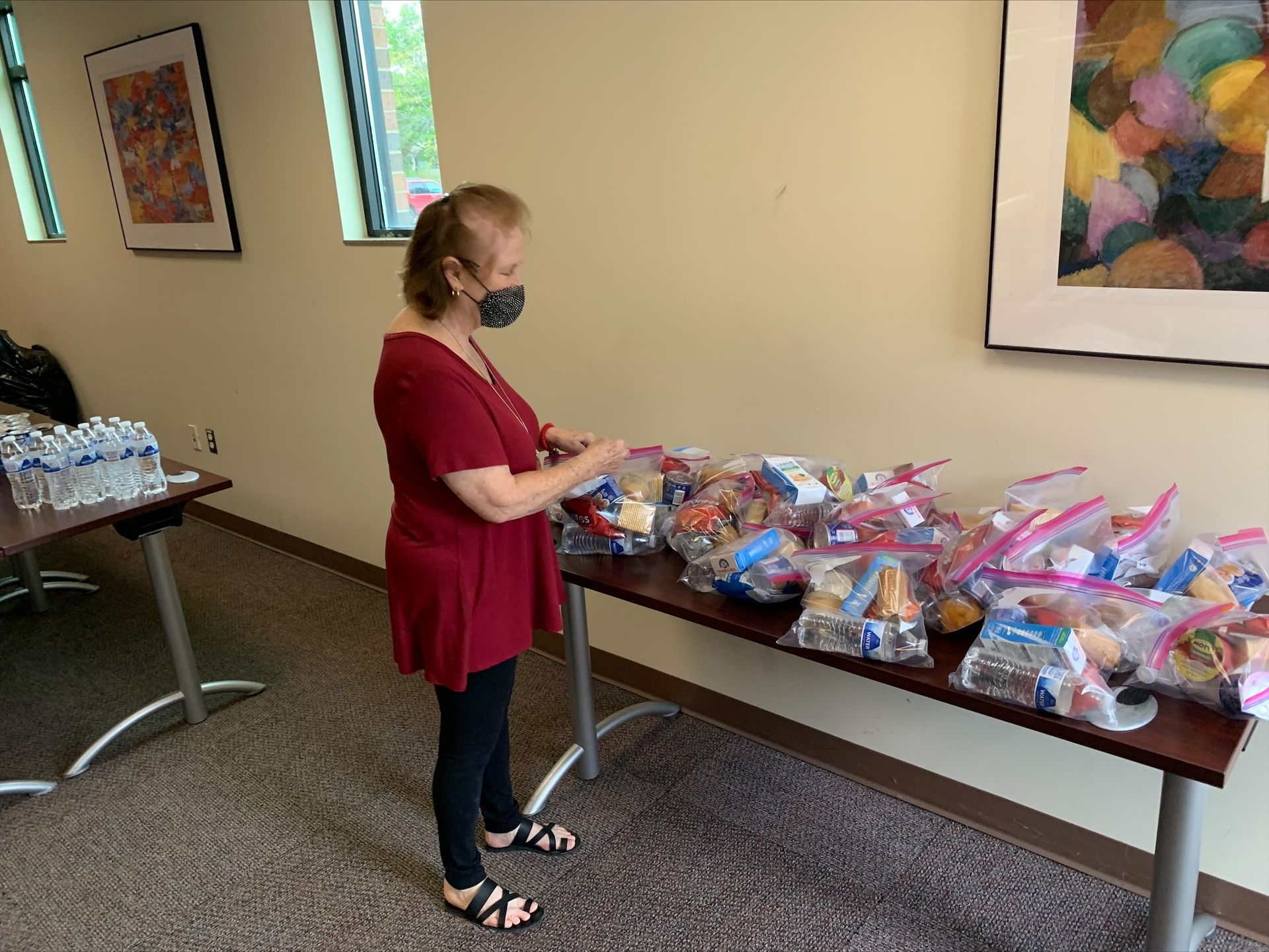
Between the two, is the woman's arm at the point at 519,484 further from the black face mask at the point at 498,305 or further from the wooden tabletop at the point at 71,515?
→ the wooden tabletop at the point at 71,515

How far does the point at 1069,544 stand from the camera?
1.44 metres

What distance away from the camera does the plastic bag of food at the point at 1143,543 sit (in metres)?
1.40

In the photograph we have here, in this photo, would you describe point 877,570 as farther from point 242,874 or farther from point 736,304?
point 242,874

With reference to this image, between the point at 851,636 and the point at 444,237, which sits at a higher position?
the point at 444,237

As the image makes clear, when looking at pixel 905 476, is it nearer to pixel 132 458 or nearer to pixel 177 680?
pixel 132 458

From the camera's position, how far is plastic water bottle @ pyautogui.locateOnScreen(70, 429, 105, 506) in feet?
7.47

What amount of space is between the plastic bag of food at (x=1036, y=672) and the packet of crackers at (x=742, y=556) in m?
0.38

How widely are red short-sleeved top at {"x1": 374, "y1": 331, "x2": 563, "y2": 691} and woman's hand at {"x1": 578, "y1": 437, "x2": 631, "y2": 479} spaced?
0.10 m

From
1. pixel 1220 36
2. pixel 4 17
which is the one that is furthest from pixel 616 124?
pixel 4 17

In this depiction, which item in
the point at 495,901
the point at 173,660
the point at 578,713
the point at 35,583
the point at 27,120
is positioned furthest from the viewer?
the point at 27,120

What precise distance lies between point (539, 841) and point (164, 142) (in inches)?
121

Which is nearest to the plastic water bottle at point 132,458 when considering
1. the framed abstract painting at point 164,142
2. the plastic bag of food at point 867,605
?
the framed abstract painting at point 164,142

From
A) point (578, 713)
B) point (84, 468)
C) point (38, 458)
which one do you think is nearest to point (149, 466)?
point (84, 468)

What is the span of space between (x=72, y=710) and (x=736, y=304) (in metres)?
2.28
